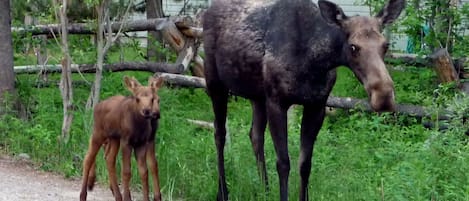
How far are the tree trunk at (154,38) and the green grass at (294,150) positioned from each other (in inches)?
45.2

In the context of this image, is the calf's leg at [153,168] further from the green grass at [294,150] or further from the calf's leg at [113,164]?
the green grass at [294,150]

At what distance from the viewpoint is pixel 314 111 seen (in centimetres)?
763

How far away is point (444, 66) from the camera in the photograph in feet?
40.9

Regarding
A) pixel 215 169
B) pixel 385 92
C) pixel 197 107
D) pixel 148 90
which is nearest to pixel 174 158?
pixel 215 169

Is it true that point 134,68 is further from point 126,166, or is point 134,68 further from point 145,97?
point 145,97

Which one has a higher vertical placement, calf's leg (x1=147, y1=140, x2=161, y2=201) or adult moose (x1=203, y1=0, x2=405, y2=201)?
adult moose (x1=203, y1=0, x2=405, y2=201)

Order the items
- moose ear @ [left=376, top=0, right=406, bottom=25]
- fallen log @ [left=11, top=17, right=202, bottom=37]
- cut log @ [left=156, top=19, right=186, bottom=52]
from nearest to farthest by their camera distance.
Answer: moose ear @ [left=376, top=0, right=406, bottom=25], fallen log @ [left=11, top=17, right=202, bottom=37], cut log @ [left=156, top=19, right=186, bottom=52]

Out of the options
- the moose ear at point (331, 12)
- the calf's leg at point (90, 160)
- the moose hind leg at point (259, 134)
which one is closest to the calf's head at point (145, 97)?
the calf's leg at point (90, 160)

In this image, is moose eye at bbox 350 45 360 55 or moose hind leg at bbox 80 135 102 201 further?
moose hind leg at bbox 80 135 102 201

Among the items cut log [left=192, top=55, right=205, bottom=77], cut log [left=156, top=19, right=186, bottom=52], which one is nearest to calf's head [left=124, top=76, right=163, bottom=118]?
cut log [left=156, top=19, right=186, bottom=52]

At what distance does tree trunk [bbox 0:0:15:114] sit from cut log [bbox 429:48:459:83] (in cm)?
581

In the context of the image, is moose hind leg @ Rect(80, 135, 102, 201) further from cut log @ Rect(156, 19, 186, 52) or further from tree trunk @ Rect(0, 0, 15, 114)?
cut log @ Rect(156, 19, 186, 52)

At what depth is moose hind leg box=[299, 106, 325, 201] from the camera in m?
7.71

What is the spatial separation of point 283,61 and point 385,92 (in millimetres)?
1132
